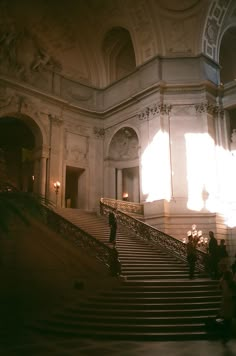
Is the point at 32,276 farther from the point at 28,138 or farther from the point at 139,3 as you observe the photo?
the point at 139,3

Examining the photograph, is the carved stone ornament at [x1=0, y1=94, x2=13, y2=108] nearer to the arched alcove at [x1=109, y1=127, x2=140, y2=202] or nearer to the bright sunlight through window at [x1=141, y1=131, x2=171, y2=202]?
the arched alcove at [x1=109, y1=127, x2=140, y2=202]

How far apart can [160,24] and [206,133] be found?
6.27 meters

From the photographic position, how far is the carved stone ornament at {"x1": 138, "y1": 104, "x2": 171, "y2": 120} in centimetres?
1750

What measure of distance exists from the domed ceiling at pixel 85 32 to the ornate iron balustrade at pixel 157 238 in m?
8.86

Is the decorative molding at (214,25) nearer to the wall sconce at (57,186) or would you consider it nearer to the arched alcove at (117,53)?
the arched alcove at (117,53)

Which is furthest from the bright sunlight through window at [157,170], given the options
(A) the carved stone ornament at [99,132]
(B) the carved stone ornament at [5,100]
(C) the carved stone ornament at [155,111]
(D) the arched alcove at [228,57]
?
(D) the arched alcove at [228,57]

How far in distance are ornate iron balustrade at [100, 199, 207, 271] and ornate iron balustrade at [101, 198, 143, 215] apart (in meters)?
0.59

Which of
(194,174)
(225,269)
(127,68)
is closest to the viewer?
(225,269)

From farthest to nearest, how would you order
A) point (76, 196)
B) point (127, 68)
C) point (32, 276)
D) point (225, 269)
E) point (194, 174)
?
point (127, 68)
point (76, 196)
point (194, 174)
point (32, 276)
point (225, 269)

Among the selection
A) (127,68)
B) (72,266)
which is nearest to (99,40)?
(127,68)

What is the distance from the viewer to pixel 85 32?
69.8ft

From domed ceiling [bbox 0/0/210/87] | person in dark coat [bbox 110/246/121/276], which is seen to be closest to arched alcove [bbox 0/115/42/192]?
domed ceiling [bbox 0/0/210/87]

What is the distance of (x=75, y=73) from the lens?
2103 centimetres

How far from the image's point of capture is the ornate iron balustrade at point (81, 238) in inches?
404
